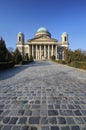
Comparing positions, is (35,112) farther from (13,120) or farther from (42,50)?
(42,50)

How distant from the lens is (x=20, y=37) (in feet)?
279

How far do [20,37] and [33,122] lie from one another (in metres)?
85.2

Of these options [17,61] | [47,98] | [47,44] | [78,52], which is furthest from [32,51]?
[47,98]

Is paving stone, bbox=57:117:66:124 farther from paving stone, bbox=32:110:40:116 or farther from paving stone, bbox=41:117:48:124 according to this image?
paving stone, bbox=32:110:40:116

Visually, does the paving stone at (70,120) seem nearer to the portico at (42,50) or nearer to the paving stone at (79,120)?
the paving stone at (79,120)

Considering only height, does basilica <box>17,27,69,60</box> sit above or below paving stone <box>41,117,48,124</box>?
above

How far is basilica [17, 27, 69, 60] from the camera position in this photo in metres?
83.5

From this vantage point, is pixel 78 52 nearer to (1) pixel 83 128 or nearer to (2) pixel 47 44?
(1) pixel 83 128

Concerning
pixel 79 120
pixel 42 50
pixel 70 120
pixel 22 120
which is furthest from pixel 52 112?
pixel 42 50

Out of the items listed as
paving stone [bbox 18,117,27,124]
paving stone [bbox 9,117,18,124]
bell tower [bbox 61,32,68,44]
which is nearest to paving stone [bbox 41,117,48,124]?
paving stone [bbox 18,117,27,124]

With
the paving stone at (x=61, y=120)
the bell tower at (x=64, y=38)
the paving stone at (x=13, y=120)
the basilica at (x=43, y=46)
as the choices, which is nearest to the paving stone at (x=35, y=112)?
the paving stone at (x=13, y=120)

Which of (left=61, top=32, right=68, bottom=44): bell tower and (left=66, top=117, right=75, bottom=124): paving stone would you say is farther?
(left=61, top=32, right=68, bottom=44): bell tower

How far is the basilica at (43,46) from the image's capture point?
83.5m

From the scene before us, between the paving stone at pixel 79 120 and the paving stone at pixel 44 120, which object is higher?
the paving stone at pixel 79 120
